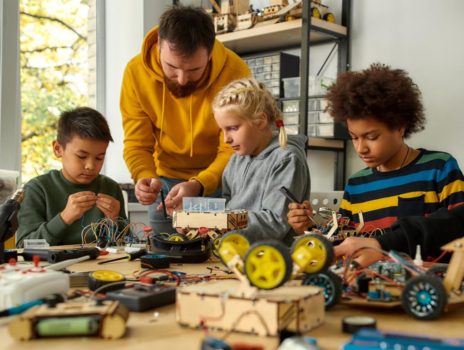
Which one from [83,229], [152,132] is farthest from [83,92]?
[83,229]

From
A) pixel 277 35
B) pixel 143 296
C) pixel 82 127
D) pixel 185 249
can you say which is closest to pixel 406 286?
pixel 143 296

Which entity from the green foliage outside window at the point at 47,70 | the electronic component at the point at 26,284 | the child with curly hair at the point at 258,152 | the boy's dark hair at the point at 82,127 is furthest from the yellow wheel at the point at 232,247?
the green foliage outside window at the point at 47,70

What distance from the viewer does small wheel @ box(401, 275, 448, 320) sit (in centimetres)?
68

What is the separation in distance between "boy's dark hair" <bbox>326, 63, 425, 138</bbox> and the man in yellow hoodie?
15.8 inches

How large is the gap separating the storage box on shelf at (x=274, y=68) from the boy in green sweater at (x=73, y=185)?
98 cm

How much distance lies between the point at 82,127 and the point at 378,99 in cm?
102

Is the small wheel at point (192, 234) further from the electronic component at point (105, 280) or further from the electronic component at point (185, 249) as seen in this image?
the electronic component at point (105, 280)

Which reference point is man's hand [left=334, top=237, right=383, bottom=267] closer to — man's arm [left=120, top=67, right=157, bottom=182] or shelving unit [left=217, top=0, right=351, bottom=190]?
man's arm [left=120, top=67, right=157, bottom=182]

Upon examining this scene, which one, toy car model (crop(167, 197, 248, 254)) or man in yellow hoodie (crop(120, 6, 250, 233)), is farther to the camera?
man in yellow hoodie (crop(120, 6, 250, 233))

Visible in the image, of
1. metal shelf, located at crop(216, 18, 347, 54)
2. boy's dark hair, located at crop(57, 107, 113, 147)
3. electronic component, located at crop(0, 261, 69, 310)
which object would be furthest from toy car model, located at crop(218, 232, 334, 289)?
metal shelf, located at crop(216, 18, 347, 54)

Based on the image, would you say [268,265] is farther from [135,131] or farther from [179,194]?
[135,131]

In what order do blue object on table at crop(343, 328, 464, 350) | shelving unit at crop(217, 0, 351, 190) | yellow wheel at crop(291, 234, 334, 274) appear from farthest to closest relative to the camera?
shelving unit at crop(217, 0, 351, 190) → yellow wheel at crop(291, 234, 334, 274) → blue object on table at crop(343, 328, 464, 350)

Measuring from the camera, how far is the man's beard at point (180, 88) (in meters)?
1.86

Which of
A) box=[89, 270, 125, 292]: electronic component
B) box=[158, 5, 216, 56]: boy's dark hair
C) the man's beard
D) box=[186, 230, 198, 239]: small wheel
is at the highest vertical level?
box=[158, 5, 216, 56]: boy's dark hair
